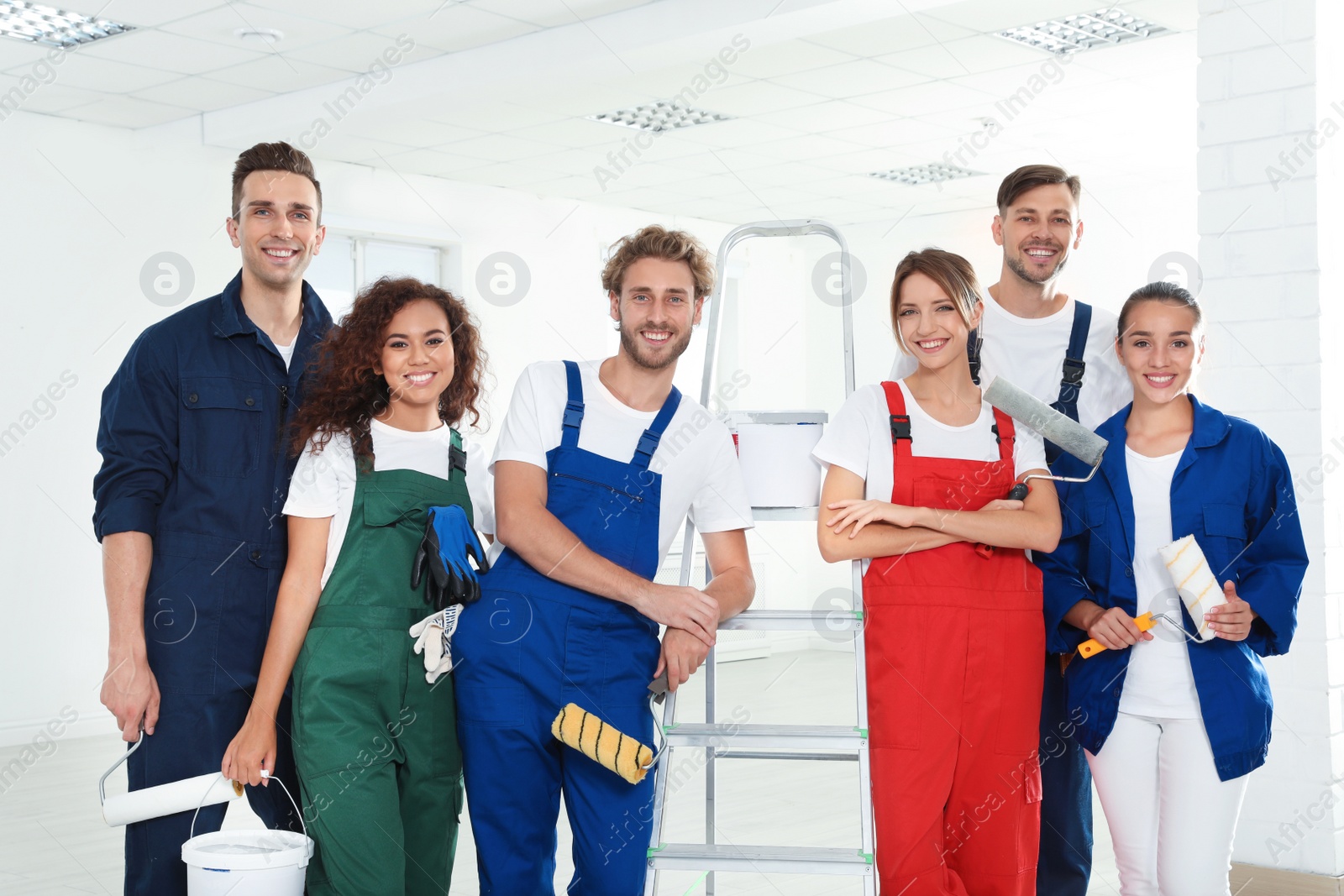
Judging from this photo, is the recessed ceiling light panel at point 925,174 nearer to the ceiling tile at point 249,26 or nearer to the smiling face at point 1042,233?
the ceiling tile at point 249,26

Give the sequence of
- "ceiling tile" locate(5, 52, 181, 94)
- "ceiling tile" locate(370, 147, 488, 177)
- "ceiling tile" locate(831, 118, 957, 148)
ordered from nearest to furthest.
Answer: "ceiling tile" locate(5, 52, 181, 94) < "ceiling tile" locate(831, 118, 957, 148) < "ceiling tile" locate(370, 147, 488, 177)

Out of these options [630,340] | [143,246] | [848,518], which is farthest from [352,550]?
[143,246]

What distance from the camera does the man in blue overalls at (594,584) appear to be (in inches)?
89.6

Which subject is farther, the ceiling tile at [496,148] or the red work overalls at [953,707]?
the ceiling tile at [496,148]

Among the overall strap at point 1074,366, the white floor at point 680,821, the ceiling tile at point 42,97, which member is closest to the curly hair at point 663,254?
the overall strap at point 1074,366

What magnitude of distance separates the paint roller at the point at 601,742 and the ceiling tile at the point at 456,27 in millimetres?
3487

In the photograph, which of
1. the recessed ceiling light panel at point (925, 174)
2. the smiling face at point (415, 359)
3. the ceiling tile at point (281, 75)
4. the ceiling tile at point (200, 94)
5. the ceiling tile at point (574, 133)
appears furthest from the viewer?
the recessed ceiling light panel at point (925, 174)

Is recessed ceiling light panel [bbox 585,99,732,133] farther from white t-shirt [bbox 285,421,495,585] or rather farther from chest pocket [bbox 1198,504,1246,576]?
chest pocket [bbox 1198,504,1246,576]

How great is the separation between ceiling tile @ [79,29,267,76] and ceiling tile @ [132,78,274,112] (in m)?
0.20

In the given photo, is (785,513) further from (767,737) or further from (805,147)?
(805,147)

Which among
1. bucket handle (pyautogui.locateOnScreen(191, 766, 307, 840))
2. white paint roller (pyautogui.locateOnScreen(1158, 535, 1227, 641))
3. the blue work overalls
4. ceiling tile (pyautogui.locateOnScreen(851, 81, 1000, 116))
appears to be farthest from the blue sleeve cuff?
ceiling tile (pyautogui.locateOnScreen(851, 81, 1000, 116))

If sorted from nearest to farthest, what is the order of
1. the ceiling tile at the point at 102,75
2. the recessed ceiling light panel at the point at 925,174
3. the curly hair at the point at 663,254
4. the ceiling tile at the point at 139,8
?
1. the curly hair at the point at 663,254
2. the ceiling tile at the point at 139,8
3. the ceiling tile at the point at 102,75
4. the recessed ceiling light panel at the point at 925,174

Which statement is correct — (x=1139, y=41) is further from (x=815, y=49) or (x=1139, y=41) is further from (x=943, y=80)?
(x=815, y=49)

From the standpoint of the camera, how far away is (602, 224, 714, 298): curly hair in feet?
8.17
